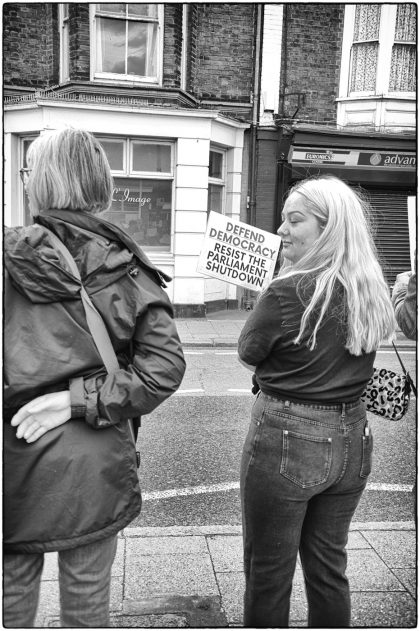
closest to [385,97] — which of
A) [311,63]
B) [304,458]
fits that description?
[311,63]

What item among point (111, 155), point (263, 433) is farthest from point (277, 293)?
point (111, 155)

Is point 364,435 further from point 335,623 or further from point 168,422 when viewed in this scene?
point 168,422

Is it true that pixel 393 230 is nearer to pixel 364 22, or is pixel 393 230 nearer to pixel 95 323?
pixel 364 22

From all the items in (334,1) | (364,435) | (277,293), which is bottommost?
(364,435)

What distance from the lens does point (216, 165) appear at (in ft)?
41.3

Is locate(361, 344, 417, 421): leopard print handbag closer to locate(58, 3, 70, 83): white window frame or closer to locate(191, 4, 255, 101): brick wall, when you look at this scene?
locate(58, 3, 70, 83): white window frame

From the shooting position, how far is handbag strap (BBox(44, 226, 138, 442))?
5.47 feet

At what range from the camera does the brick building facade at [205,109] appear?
35.0ft

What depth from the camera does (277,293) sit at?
1.92m

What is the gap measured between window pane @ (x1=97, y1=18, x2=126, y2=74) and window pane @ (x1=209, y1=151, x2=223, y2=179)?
2595 millimetres

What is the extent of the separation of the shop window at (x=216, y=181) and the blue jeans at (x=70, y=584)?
1103 cm

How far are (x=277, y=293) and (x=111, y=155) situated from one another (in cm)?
1028

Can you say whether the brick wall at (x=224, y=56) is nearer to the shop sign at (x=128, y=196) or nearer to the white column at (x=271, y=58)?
the white column at (x=271, y=58)

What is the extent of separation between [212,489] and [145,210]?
8.29 meters
